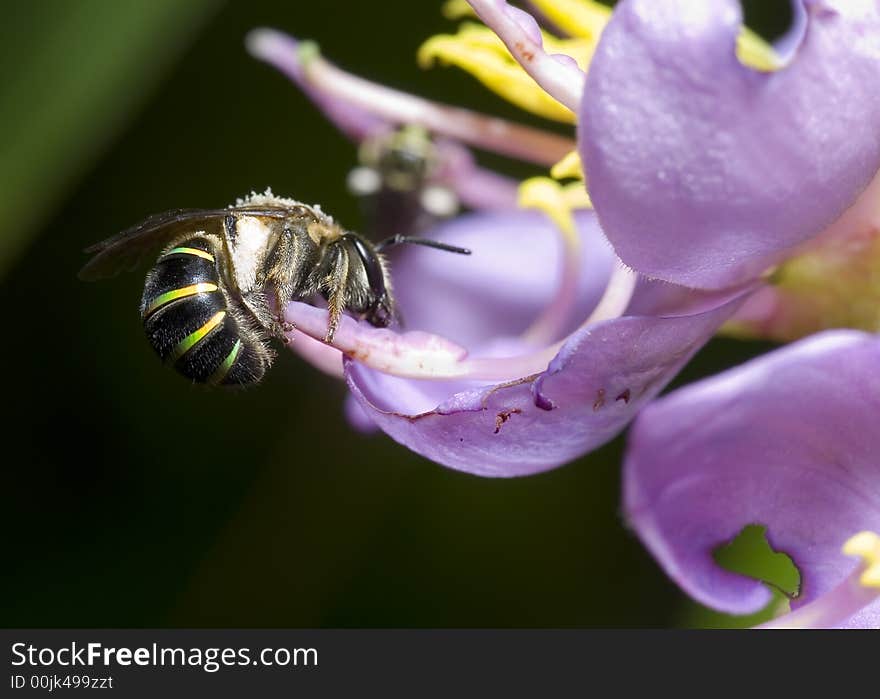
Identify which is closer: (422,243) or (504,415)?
(504,415)

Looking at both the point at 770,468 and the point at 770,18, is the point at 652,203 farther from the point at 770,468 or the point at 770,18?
the point at 770,18

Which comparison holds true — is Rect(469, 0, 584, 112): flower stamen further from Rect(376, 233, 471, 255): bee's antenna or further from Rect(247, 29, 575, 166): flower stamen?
Rect(247, 29, 575, 166): flower stamen

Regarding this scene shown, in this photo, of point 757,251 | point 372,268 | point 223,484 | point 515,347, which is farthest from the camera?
point 223,484

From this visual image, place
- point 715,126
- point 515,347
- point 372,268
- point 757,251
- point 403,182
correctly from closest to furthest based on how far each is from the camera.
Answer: point 715,126 < point 757,251 < point 372,268 < point 515,347 < point 403,182

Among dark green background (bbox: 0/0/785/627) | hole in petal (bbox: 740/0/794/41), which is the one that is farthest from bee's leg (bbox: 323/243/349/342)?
hole in petal (bbox: 740/0/794/41)

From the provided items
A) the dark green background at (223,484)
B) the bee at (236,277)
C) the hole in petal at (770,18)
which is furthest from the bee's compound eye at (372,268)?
the hole in petal at (770,18)

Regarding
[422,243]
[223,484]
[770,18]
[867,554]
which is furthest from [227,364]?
[770,18]

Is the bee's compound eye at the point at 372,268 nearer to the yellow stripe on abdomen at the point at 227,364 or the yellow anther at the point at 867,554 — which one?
the yellow stripe on abdomen at the point at 227,364
